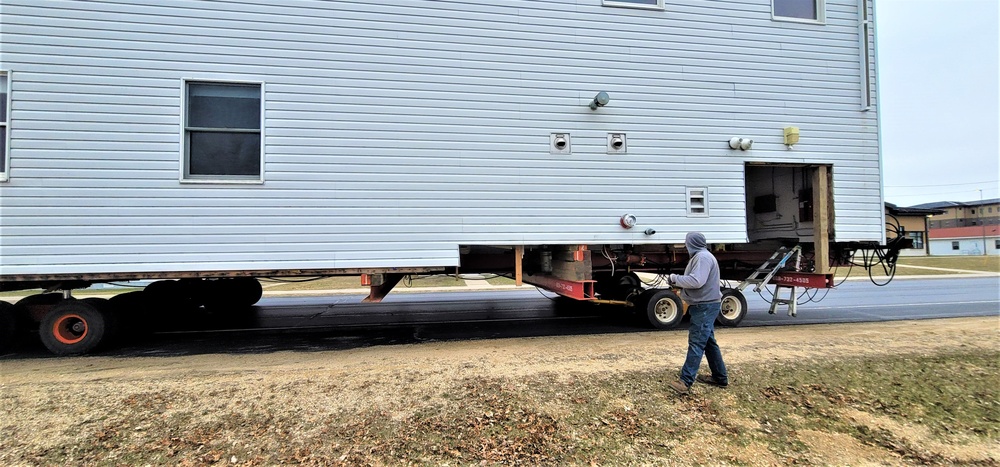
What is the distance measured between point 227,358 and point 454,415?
3.70 metres

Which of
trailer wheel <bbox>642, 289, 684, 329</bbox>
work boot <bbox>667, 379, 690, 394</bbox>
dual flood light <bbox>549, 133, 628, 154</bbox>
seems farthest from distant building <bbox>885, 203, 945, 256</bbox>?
work boot <bbox>667, 379, 690, 394</bbox>

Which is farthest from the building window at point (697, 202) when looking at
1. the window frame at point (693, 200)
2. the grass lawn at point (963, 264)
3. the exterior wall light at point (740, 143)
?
the grass lawn at point (963, 264)

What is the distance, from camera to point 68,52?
18.3 ft

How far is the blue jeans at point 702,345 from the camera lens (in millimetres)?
4059

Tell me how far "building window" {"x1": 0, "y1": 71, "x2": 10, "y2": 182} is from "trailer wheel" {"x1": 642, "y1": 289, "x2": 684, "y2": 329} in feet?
29.6

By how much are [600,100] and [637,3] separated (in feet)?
6.32

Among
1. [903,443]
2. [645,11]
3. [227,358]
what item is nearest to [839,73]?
[645,11]

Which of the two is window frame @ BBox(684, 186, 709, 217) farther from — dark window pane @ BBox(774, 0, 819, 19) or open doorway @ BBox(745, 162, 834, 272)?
dark window pane @ BBox(774, 0, 819, 19)

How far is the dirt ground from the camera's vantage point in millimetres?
3176

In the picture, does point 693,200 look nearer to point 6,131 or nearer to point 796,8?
point 796,8


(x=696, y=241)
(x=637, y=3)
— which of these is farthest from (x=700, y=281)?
(x=637, y=3)

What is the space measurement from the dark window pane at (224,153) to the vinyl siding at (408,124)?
0.24m

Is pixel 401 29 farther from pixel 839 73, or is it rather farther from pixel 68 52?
pixel 839 73

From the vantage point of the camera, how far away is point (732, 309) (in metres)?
7.59
